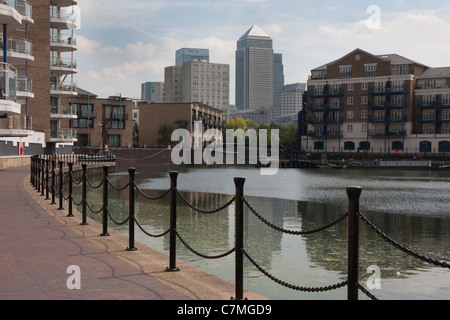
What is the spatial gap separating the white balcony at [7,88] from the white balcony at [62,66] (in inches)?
1181

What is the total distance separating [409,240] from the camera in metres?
17.4

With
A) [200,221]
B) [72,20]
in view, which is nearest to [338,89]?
[72,20]

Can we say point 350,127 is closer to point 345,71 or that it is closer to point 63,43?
point 345,71

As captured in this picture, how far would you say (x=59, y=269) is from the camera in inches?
316

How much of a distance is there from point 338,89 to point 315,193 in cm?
6333

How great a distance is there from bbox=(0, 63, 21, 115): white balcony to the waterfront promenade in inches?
707

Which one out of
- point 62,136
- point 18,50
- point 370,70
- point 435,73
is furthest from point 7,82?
point 435,73

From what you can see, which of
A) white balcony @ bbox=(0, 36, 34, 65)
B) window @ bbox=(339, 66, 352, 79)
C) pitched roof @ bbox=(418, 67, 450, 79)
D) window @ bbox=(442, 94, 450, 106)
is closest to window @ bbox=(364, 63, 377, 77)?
window @ bbox=(339, 66, 352, 79)

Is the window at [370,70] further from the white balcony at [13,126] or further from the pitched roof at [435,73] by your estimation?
the white balcony at [13,126]

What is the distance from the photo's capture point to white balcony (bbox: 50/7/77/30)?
192 feet

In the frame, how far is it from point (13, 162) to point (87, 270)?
37.5 meters

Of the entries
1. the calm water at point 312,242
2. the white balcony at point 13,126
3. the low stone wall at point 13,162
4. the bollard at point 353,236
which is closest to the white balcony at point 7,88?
the white balcony at point 13,126
